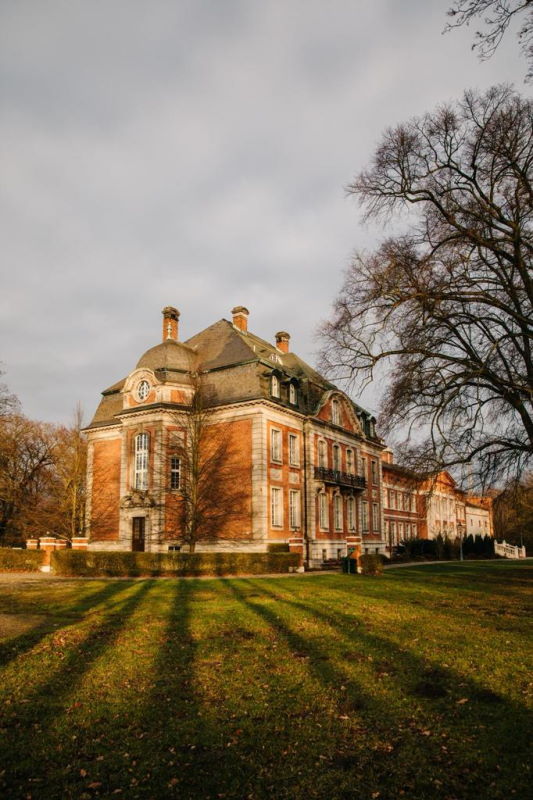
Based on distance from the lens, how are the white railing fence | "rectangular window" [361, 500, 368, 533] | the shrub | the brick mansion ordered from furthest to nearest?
the white railing fence < "rectangular window" [361, 500, 368, 533] < the brick mansion < the shrub

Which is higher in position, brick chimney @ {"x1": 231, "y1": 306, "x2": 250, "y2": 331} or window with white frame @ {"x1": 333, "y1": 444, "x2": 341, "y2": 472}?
brick chimney @ {"x1": 231, "y1": 306, "x2": 250, "y2": 331}

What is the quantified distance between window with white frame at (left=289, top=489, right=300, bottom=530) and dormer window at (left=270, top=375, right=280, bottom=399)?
18.5 ft

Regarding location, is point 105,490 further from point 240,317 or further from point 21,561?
point 240,317

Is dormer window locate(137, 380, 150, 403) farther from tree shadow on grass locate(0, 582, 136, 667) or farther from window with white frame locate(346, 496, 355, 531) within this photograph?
tree shadow on grass locate(0, 582, 136, 667)

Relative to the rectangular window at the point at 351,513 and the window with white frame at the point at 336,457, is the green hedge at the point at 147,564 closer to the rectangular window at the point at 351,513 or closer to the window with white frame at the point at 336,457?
the window with white frame at the point at 336,457

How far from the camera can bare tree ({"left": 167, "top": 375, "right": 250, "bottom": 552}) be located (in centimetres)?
3144

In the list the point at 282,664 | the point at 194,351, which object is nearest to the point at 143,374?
the point at 194,351

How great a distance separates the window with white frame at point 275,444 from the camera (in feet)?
107

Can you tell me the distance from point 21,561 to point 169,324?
57.0 feet

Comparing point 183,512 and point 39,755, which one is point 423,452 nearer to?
point 39,755

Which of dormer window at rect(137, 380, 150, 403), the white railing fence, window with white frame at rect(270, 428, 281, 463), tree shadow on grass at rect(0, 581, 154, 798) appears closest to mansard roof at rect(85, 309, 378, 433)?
dormer window at rect(137, 380, 150, 403)

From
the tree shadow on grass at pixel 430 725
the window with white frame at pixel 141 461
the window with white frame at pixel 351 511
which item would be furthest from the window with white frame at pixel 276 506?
the tree shadow on grass at pixel 430 725

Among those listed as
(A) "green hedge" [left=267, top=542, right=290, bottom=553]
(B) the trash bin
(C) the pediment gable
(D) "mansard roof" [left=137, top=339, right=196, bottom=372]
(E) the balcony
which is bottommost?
(B) the trash bin

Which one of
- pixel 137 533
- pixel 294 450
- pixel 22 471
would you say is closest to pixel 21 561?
pixel 137 533
